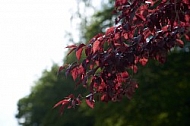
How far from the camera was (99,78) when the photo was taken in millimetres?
2205

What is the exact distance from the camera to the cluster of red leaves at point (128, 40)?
2.03 meters

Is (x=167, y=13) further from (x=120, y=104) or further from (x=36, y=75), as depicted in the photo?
(x=36, y=75)

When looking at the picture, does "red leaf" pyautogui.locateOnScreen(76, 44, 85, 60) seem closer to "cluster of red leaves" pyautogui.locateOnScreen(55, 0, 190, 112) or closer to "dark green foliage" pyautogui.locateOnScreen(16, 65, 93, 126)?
"cluster of red leaves" pyautogui.locateOnScreen(55, 0, 190, 112)

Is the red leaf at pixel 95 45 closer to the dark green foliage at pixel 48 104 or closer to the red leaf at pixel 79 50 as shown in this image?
the red leaf at pixel 79 50

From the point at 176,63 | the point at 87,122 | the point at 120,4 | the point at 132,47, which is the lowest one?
the point at 87,122

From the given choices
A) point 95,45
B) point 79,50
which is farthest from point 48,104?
Result: point 95,45

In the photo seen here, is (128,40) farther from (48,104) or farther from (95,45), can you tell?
(48,104)

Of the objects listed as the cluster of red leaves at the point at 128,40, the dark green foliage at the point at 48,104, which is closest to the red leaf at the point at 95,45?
the cluster of red leaves at the point at 128,40

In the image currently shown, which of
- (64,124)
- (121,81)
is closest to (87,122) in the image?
(64,124)

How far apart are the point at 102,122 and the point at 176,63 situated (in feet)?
11.7

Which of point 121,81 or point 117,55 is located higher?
point 117,55

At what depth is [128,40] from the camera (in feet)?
7.12

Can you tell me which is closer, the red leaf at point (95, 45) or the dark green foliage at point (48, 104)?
the red leaf at point (95, 45)

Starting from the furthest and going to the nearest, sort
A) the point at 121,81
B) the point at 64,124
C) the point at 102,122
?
the point at 64,124 → the point at 102,122 → the point at 121,81
